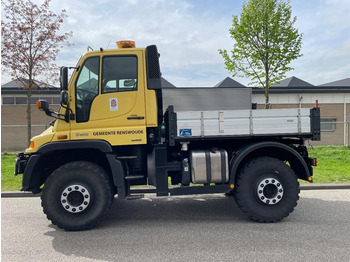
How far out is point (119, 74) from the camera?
4.66 m

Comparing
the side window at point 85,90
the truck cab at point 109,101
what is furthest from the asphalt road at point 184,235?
the side window at point 85,90

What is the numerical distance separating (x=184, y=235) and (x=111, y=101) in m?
2.44

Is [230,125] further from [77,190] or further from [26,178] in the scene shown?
[26,178]

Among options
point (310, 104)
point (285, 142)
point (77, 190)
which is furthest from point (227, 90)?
point (310, 104)

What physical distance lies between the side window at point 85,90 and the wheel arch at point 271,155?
264cm

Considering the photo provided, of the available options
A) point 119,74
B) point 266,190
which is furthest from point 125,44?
point 266,190

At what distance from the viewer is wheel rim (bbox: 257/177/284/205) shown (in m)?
4.67

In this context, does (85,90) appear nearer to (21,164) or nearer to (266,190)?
(21,164)

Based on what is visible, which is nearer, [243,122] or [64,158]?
[243,122]

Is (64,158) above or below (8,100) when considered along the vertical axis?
below

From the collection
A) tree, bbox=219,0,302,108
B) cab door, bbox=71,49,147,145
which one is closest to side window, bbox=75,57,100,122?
cab door, bbox=71,49,147,145

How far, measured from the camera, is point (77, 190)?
4445 millimetres

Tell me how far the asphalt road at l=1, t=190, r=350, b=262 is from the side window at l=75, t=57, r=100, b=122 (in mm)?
1939

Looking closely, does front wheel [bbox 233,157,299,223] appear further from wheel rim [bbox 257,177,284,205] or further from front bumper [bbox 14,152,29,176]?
front bumper [bbox 14,152,29,176]
